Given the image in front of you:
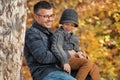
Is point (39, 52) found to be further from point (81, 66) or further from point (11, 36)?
point (81, 66)

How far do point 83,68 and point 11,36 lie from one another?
0.88 m

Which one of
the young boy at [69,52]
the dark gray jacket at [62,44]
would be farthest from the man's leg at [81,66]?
the dark gray jacket at [62,44]

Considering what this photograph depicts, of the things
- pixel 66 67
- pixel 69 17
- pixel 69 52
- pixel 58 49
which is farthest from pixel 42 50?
pixel 69 17

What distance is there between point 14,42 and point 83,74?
2.75 feet

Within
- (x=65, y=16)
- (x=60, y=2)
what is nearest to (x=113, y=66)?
(x=60, y=2)

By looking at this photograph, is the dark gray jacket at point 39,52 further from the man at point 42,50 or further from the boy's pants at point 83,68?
the boy's pants at point 83,68

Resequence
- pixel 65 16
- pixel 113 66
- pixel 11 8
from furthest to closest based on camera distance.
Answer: pixel 113 66, pixel 65 16, pixel 11 8

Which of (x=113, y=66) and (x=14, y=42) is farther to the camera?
(x=113, y=66)

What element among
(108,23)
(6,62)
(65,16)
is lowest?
(108,23)

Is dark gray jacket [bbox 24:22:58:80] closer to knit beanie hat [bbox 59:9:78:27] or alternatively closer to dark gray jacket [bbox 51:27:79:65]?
dark gray jacket [bbox 51:27:79:65]

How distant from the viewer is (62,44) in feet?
16.1

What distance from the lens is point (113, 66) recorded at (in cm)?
1038

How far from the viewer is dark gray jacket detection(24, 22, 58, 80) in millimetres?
4703

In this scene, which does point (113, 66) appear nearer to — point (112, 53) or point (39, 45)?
point (112, 53)
